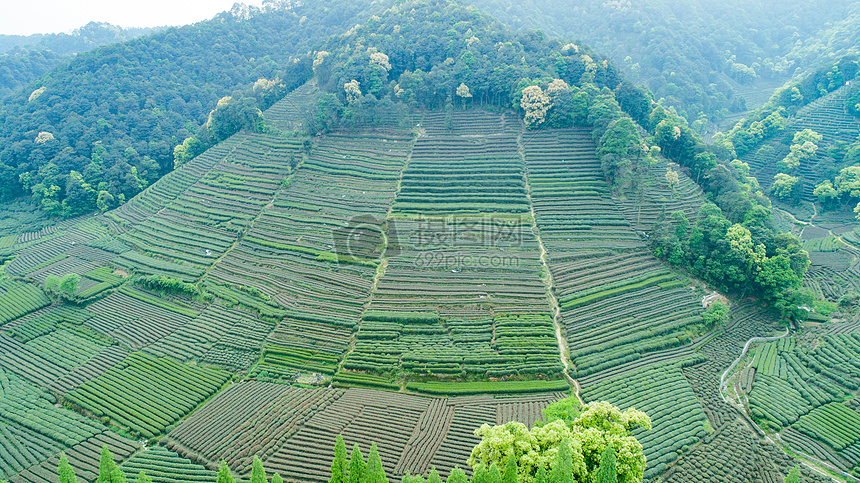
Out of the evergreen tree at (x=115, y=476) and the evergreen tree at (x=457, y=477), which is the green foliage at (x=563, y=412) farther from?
the evergreen tree at (x=115, y=476)

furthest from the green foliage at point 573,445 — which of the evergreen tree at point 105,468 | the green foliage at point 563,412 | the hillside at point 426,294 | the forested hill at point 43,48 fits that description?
the forested hill at point 43,48

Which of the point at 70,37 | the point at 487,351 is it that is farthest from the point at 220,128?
the point at 70,37

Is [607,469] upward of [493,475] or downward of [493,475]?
upward

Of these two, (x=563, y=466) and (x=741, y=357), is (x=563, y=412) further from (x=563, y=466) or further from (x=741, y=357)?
(x=741, y=357)

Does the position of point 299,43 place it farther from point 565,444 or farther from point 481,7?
point 565,444

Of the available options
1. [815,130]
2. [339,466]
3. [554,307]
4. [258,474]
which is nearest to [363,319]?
[554,307]
